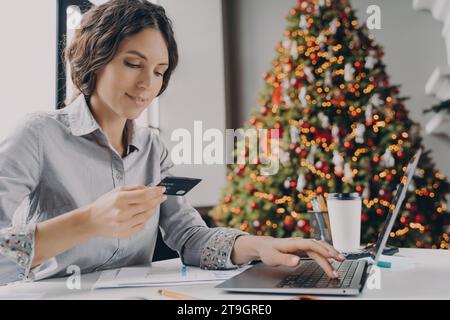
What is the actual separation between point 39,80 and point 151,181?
1.23 m

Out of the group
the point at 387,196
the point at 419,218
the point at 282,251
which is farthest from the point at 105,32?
the point at 419,218

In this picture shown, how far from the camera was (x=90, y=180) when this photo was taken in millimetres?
922

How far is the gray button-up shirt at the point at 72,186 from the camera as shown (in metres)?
0.83

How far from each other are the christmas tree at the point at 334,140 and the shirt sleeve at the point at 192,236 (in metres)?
1.43

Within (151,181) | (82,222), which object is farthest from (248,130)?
(82,222)

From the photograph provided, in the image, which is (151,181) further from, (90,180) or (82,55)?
(82,55)

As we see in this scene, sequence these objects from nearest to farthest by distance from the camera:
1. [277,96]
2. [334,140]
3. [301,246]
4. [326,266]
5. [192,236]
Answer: [326,266] < [301,246] < [192,236] < [334,140] < [277,96]

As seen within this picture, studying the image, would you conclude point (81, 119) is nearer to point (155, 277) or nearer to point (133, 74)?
point (133, 74)

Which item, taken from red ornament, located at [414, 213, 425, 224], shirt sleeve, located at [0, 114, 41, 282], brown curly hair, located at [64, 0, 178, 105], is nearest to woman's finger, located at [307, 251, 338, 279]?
shirt sleeve, located at [0, 114, 41, 282]

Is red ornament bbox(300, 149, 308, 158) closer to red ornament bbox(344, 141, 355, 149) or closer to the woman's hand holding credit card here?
red ornament bbox(344, 141, 355, 149)

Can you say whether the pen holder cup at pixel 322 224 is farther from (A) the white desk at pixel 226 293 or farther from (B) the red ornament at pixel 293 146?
(B) the red ornament at pixel 293 146

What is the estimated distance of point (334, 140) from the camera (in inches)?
95.3

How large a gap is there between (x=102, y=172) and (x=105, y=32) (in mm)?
301

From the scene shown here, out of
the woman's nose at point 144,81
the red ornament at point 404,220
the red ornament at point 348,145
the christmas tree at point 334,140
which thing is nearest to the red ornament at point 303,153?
the christmas tree at point 334,140
